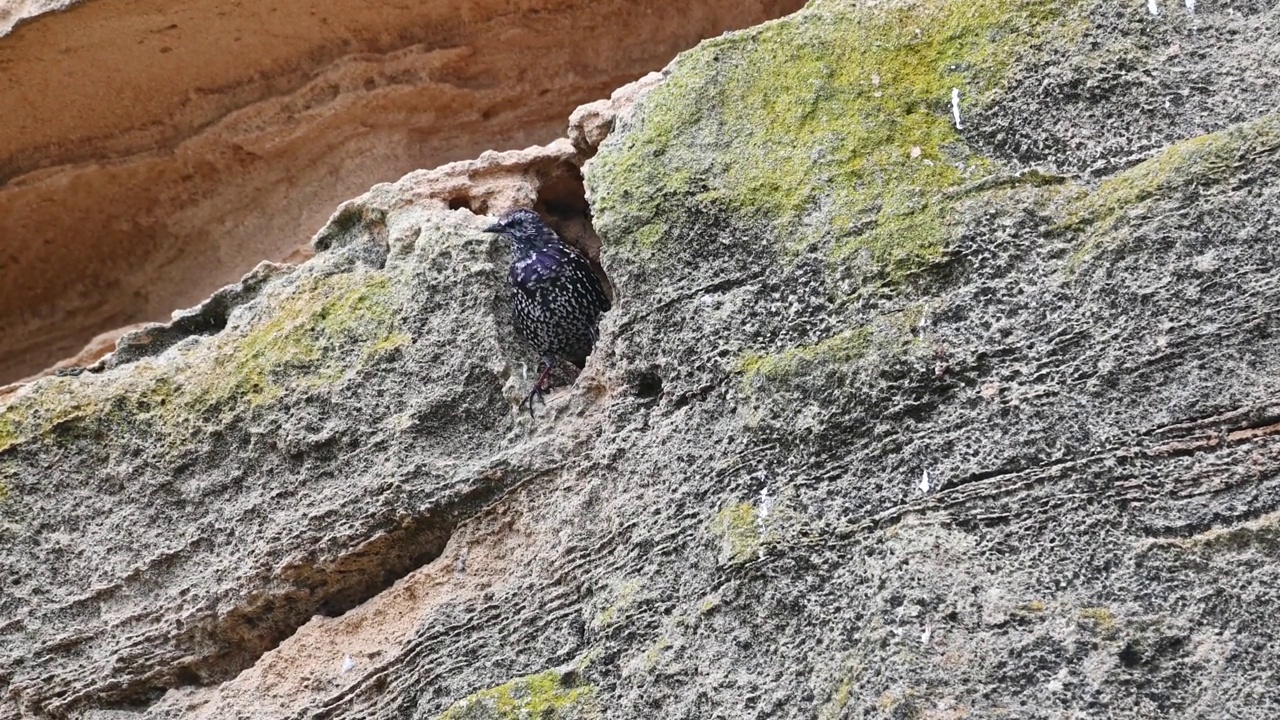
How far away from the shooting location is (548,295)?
14.4ft

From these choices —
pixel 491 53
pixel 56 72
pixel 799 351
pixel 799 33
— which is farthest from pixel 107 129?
pixel 799 351

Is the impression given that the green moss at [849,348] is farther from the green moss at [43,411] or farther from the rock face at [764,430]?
the green moss at [43,411]

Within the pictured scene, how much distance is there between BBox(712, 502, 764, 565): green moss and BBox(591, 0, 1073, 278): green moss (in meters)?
0.69

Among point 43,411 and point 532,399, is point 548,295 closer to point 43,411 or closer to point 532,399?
point 532,399

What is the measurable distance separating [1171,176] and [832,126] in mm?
929

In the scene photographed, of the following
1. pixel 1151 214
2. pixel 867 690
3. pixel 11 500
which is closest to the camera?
pixel 867 690

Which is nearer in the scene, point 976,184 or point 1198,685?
point 1198,685

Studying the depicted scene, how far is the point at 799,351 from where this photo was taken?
12.3 ft

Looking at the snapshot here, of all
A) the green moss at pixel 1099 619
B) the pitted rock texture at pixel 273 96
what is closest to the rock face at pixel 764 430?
the green moss at pixel 1099 619

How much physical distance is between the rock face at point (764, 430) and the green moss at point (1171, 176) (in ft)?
0.04

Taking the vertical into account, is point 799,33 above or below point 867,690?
above

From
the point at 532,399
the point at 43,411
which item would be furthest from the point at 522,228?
the point at 43,411

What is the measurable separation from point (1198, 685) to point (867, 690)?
0.66m

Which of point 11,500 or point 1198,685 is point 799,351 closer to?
point 1198,685
